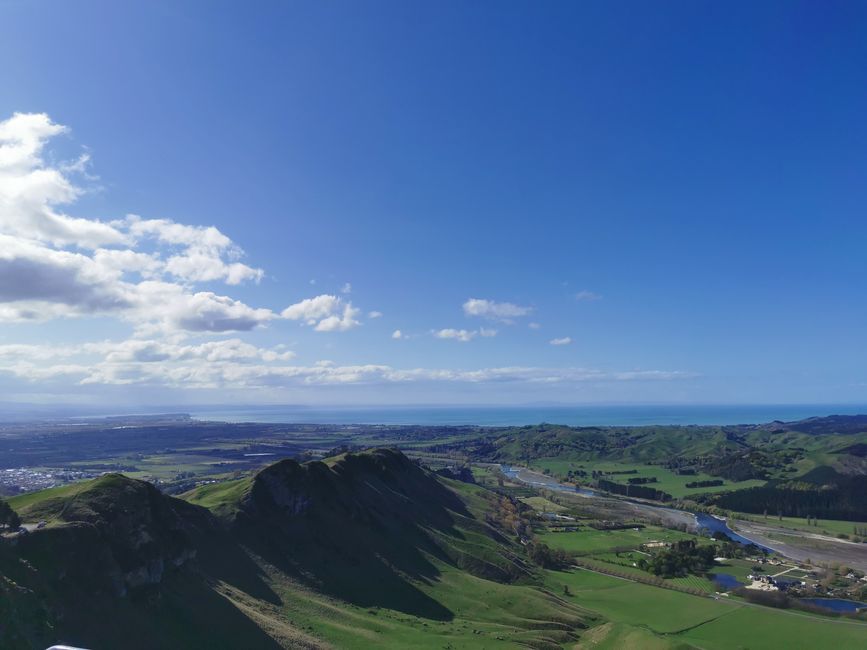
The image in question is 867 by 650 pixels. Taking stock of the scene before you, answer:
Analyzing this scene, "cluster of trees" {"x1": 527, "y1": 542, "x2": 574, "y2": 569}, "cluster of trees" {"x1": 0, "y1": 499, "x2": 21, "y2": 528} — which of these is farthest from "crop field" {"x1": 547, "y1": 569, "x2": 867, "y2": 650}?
"cluster of trees" {"x1": 0, "y1": 499, "x2": 21, "y2": 528}

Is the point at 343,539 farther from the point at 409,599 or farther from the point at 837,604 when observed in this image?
the point at 837,604

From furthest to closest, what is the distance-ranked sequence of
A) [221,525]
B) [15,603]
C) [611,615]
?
[611,615] → [221,525] → [15,603]

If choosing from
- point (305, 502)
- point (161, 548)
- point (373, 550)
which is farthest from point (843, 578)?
point (161, 548)

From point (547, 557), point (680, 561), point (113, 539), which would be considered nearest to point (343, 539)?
point (113, 539)

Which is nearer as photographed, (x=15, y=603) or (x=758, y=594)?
(x=15, y=603)

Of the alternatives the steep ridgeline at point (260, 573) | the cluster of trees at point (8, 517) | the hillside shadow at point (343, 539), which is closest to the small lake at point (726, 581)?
the steep ridgeline at point (260, 573)

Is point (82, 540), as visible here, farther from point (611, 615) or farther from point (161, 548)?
point (611, 615)
